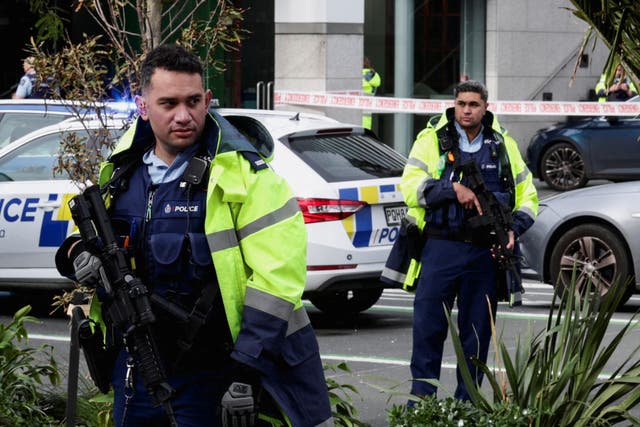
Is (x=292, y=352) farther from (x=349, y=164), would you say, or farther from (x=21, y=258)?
(x=21, y=258)

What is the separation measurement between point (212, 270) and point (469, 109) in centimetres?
360

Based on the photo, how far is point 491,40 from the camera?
2477 centimetres

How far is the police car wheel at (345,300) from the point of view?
1098 cm

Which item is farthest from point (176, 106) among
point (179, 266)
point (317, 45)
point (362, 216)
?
point (317, 45)

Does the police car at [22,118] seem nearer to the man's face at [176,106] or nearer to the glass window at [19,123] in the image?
the glass window at [19,123]

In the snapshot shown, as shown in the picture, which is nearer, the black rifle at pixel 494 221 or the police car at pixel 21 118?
the black rifle at pixel 494 221

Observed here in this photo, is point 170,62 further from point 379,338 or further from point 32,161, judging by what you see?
point 32,161

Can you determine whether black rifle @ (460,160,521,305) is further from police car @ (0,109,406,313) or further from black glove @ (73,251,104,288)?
black glove @ (73,251,104,288)

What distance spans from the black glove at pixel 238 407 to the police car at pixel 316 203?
5799 mm

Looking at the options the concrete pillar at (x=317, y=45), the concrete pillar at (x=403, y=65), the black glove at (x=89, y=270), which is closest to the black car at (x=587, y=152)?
the concrete pillar at (x=403, y=65)

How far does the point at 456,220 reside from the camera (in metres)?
7.19

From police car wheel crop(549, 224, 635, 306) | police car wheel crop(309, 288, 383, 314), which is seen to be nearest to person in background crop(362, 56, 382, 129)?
police car wheel crop(549, 224, 635, 306)

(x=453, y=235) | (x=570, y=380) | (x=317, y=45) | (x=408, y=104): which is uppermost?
(x=317, y=45)

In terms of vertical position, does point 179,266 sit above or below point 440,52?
below
